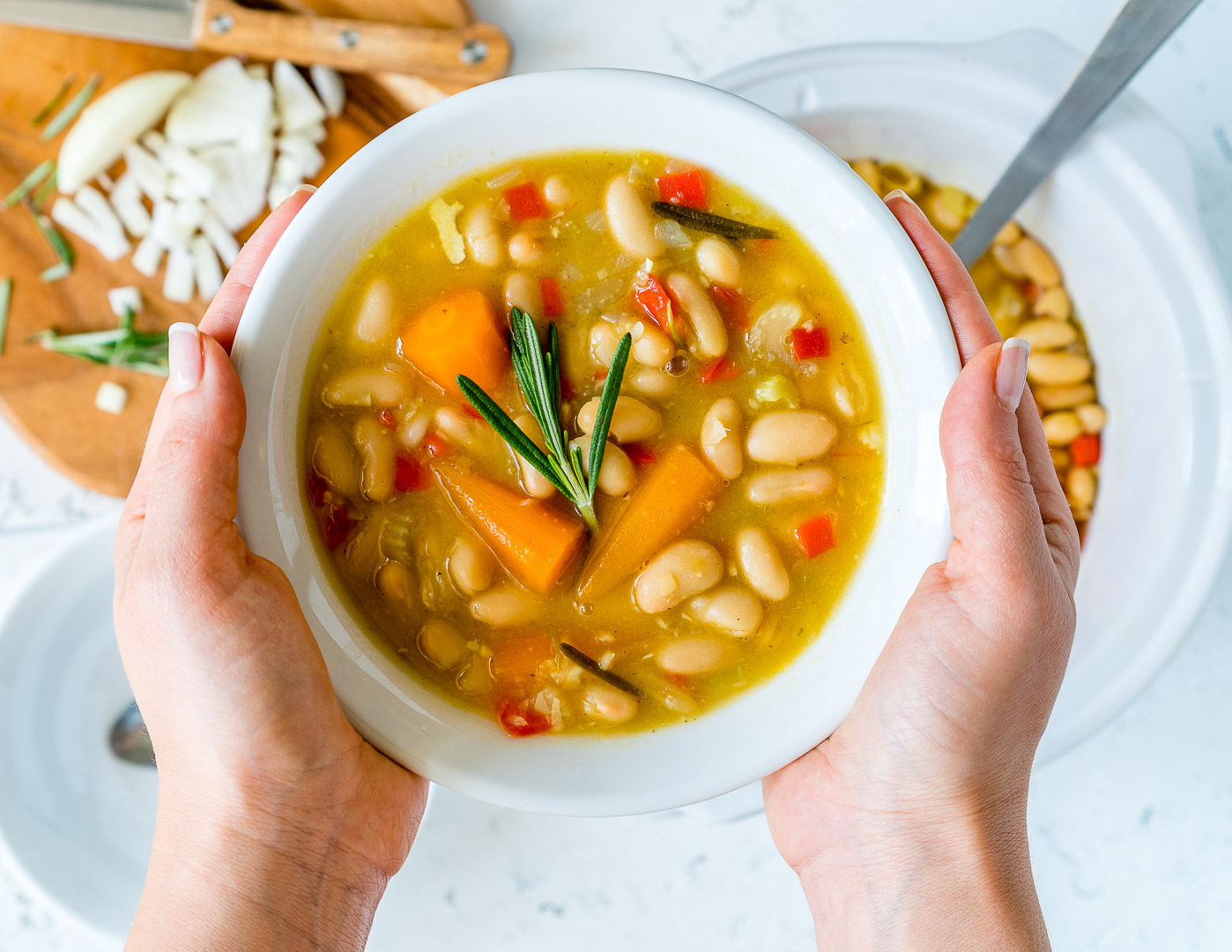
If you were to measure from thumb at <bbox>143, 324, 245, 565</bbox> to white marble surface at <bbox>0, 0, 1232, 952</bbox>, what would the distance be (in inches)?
54.3

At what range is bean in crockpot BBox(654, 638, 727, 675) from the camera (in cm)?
185

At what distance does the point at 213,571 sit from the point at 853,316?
1225mm

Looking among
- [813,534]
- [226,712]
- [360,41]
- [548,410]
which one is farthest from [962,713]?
[360,41]

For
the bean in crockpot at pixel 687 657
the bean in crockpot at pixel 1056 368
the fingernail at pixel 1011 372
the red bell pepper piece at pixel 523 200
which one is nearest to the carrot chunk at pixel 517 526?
the bean in crockpot at pixel 687 657

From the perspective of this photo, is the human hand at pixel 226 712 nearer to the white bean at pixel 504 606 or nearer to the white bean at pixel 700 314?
the white bean at pixel 504 606

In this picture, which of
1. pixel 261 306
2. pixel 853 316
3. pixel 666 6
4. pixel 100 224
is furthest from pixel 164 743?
pixel 666 6

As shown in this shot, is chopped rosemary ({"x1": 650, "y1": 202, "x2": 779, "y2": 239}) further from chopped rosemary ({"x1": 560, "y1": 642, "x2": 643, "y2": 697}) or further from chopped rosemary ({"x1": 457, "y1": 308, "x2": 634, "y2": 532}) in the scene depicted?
chopped rosemary ({"x1": 560, "y1": 642, "x2": 643, "y2": 697})

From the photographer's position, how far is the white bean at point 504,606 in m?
1.82

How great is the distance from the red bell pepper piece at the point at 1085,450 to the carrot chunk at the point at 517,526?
1.65 meters

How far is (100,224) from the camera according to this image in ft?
9.15

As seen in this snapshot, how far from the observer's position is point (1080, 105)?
2244 mm

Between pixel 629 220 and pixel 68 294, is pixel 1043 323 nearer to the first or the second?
pixel 629 220

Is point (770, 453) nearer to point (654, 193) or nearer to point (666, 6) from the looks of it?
point (654, 193)

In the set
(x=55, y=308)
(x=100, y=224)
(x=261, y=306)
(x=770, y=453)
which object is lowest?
(x=55, y=308)
